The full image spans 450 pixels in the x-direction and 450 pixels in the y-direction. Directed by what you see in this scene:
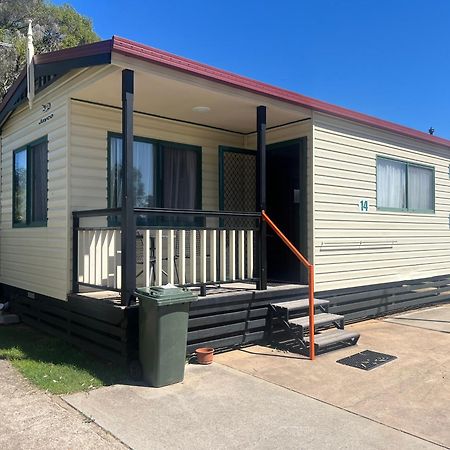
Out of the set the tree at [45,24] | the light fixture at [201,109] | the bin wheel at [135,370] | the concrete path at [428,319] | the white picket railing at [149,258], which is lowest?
the concrete path at [428,319]

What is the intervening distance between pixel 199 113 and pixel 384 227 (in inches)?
148

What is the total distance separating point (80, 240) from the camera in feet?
20.1

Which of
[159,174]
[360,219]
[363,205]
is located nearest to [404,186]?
[363,205]

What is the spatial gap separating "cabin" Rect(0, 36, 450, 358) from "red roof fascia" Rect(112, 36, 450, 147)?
0.02 meters

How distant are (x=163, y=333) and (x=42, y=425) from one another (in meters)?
1.30

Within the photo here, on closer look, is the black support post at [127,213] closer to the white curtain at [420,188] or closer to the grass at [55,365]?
the grass at [55,365]

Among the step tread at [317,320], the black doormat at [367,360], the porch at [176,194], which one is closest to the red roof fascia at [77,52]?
the porch at [176,194]

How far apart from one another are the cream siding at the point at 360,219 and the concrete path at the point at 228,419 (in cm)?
312

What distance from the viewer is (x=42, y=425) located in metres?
3.73

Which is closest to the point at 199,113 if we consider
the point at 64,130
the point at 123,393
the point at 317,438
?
the point at 64,130

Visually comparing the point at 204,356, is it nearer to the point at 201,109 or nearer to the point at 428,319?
the point at 201,109

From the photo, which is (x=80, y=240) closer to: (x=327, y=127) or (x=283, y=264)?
(x=283, y=264)

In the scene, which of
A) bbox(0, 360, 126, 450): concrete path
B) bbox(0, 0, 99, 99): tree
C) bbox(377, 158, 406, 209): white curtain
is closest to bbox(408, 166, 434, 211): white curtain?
bbox(377, 158, 406, 209): white curtain

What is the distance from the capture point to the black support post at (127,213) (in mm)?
5113
